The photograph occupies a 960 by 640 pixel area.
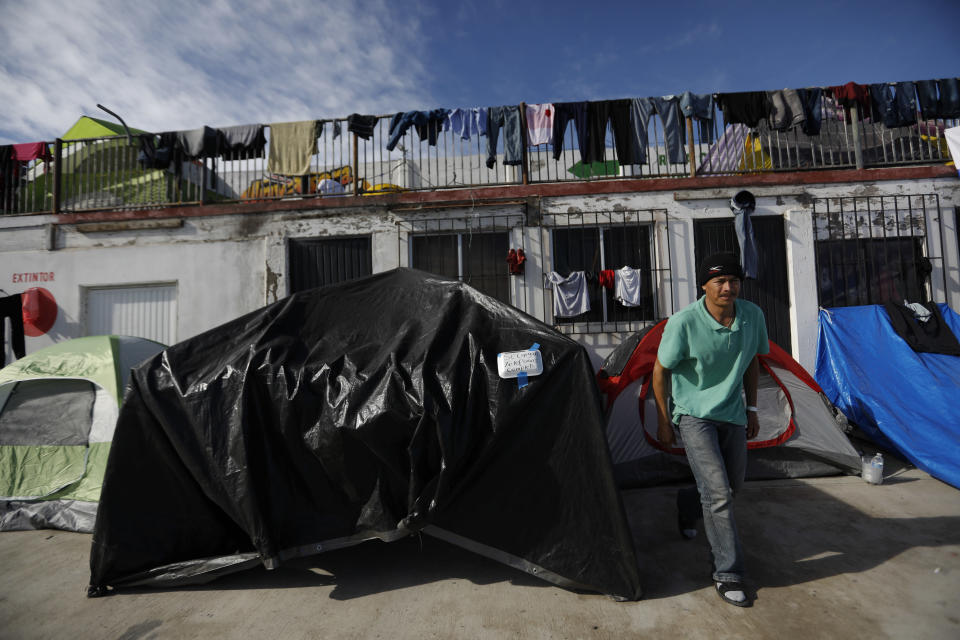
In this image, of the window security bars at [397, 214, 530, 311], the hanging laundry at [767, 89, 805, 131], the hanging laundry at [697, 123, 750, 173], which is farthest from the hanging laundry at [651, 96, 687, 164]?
the window security bars at [397, 214, 530, 311]

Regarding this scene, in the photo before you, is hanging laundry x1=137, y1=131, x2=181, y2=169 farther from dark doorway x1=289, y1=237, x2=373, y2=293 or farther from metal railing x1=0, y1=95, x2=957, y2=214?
dark doorway x1=289, y1=237, x2=373, y2=293

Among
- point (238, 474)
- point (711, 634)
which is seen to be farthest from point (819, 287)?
point (238, 474)

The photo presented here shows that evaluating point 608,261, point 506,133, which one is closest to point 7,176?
point 506,133

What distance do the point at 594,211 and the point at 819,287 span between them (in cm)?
331

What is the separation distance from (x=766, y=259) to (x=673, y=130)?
2.40 metres

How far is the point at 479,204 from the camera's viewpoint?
Result: 22.8 feet

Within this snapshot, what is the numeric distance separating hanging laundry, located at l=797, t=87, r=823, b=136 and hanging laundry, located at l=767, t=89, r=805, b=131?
3.4 inches

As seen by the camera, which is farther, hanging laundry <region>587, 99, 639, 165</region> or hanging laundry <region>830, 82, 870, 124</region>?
hanging laundry <region>587, 99, 639, 165</region>

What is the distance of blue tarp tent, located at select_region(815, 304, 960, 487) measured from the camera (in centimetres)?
433

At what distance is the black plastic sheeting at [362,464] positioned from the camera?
263 cm

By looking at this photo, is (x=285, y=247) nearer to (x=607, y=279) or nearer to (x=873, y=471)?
(x=607, y=279)

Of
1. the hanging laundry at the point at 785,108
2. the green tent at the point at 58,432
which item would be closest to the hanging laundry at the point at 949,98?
the hanging laundry at the point at 785,108

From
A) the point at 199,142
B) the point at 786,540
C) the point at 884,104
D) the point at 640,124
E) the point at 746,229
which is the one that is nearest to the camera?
the point at 786,540

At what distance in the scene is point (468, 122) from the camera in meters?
7.47
